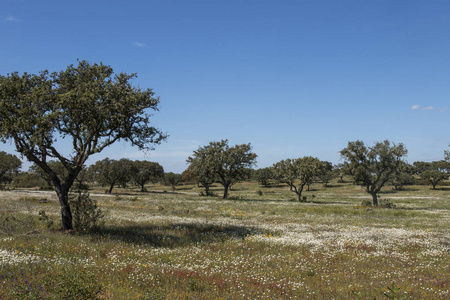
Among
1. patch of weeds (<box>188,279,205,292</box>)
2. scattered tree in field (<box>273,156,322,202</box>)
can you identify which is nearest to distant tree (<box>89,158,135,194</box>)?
scattered tree in field (<box>273,156,322,202</box>)

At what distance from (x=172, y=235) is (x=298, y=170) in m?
46.0

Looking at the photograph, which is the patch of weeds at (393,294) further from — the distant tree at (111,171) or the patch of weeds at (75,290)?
the distant tree at (111,171)

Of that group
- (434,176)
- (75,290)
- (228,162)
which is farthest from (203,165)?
(434,176)

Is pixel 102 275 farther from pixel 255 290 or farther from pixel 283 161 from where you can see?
pixel 283 161

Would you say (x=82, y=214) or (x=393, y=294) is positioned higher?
(x=82, y=214)

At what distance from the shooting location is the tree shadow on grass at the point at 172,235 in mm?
15406

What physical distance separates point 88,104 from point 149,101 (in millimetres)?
3368

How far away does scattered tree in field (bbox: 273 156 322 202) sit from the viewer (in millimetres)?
59625

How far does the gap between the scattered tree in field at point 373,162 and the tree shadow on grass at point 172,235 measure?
103 feet

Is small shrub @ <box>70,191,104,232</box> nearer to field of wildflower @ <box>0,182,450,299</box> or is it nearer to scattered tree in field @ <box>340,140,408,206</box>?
field of wildflower @ <box>0,182,450,299</box>

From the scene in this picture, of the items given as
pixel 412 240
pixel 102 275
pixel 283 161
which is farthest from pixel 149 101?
pixel 283 161

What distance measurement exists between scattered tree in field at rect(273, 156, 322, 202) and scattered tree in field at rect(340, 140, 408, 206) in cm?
1278

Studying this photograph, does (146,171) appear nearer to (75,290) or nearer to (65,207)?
(65,207)

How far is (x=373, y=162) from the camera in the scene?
151 ft
